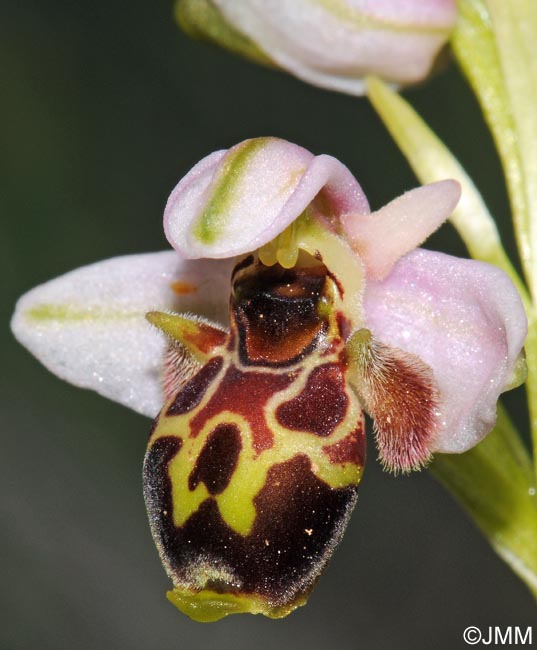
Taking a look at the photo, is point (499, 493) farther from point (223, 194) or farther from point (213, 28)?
point (213, 28)

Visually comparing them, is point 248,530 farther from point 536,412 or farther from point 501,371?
point 536,412

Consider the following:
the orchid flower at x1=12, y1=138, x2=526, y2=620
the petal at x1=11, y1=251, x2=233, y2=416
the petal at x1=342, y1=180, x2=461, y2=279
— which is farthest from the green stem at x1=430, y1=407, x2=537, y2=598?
the petal at x1=11, y1=251, x2=233, y2=416

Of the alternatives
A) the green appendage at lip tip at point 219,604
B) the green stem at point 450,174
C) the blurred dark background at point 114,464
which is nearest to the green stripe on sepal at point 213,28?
the green stem at point 450,174

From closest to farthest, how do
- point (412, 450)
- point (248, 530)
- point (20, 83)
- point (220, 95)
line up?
point (248, 530), point (412, 450), point (20, 83), point (220, 95)

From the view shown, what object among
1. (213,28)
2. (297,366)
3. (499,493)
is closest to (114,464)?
(213,28)

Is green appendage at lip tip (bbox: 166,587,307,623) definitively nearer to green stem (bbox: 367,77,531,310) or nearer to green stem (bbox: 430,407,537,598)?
green stem (bbox: 430,407,537,598)

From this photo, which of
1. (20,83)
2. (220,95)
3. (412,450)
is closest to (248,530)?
(412,450)

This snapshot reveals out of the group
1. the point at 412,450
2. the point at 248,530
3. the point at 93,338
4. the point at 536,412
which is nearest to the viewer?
the point at 248,530
